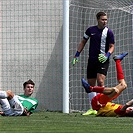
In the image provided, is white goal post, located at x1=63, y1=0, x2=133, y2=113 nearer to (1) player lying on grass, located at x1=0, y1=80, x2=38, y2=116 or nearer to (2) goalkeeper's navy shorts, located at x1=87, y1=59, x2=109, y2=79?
(2) goalkeeper's navy shorts, located at x1=87, y1=59, x2=109, y2=79

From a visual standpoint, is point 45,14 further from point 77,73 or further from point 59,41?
point 77,73

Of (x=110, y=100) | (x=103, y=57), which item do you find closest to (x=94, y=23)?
(x=103, y=57)

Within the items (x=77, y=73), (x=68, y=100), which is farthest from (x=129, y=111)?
(x=77, y=73)

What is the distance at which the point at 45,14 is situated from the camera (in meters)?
12.5

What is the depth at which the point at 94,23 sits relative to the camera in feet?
40.7

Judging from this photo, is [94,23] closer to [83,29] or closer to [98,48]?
[83,29]

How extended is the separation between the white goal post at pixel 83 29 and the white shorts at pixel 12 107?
301 cm

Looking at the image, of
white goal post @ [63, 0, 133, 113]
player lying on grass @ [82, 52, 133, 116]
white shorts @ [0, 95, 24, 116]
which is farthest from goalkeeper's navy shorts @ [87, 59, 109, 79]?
white goal post @ [63, 0, 133, 113]

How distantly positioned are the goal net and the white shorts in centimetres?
306

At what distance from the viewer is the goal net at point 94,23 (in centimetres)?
1212

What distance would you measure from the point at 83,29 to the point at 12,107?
3907 millimetres

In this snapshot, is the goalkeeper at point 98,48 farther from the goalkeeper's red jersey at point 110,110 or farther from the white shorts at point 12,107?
the white shorts at point 12,107

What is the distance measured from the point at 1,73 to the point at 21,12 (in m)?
1.34

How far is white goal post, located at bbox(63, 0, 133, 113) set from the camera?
12.1 m
